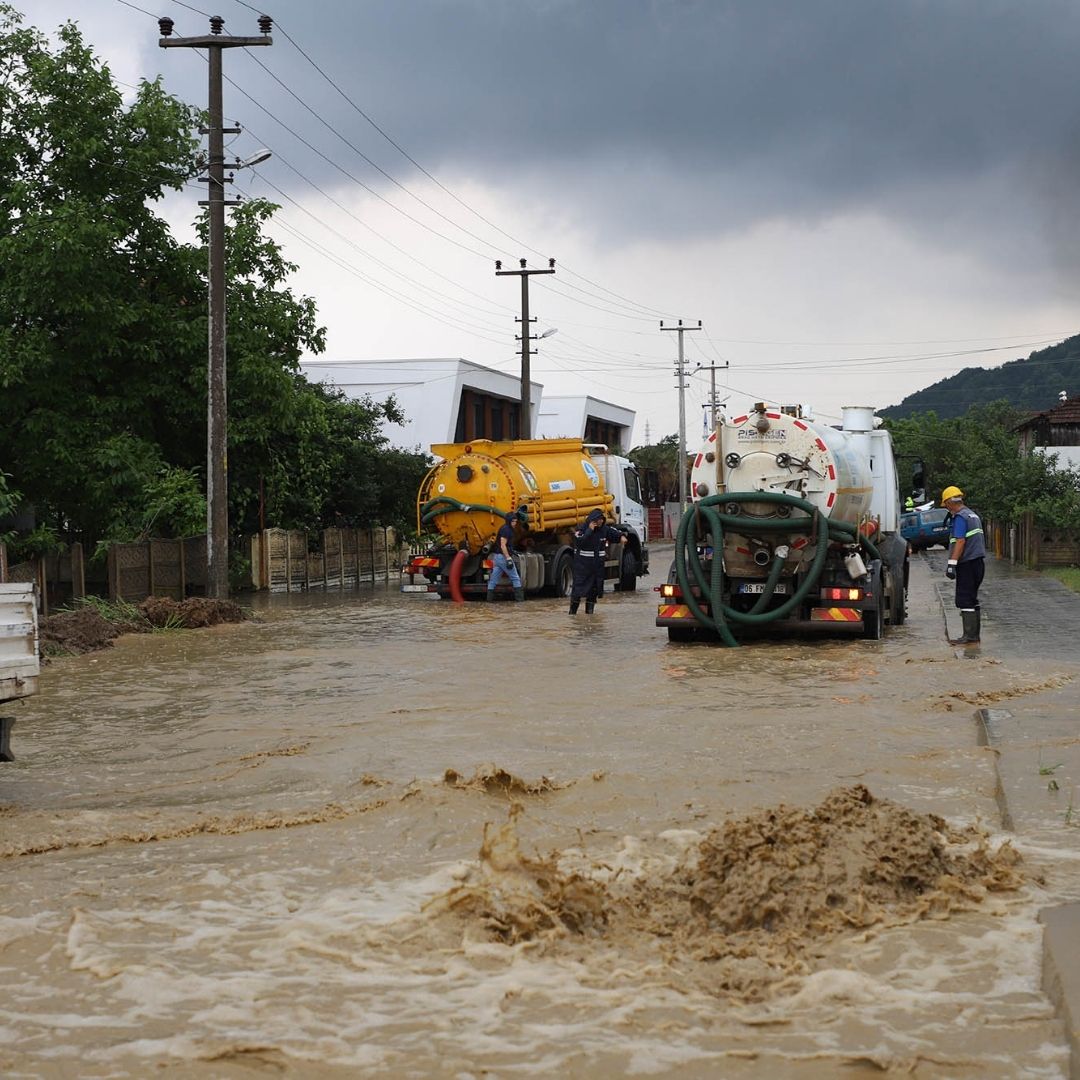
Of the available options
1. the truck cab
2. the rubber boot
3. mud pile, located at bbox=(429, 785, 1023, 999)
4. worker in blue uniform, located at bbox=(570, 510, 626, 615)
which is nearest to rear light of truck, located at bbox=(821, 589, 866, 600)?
the rubber boot

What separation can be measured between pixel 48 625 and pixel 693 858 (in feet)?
42.0

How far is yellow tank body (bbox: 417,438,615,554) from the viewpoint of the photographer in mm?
25719

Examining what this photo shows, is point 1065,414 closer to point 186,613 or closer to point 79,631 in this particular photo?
point 186,613

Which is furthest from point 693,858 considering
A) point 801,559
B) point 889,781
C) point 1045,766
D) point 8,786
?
point 801,559

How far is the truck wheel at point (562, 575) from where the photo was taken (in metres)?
26.9

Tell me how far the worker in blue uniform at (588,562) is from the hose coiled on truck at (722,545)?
4.01 meters

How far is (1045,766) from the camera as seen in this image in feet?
28.8

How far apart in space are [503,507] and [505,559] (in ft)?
3.24

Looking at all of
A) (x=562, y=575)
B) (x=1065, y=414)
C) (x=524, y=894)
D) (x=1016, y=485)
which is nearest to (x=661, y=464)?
(x=1065, y=414)

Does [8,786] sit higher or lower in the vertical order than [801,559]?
lower

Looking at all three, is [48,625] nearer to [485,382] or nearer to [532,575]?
[532,575]

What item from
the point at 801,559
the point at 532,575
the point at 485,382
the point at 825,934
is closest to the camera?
the point at 825,934

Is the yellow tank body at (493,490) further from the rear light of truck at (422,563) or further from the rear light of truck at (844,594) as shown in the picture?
the rear light of truck at (844,594)

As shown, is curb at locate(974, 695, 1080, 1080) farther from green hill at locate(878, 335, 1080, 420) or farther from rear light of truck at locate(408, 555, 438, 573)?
green hill at locate(878, 335, 1080, 420)
